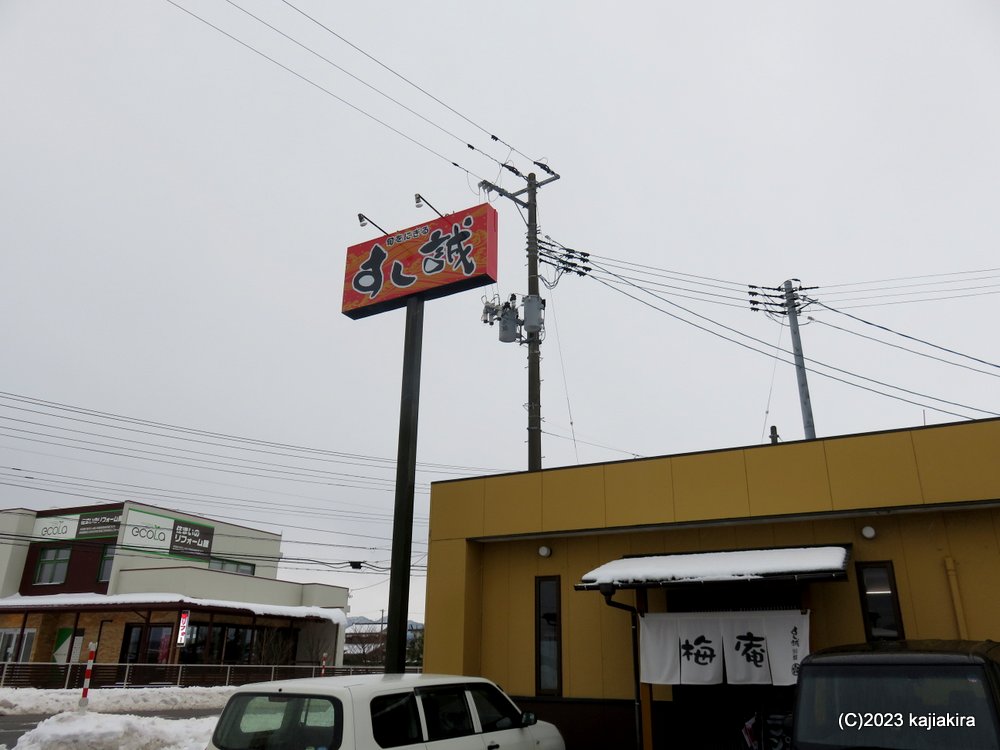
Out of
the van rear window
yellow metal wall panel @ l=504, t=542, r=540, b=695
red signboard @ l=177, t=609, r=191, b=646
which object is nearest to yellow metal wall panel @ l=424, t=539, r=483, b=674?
yellow metal wall panel @ l=504, t=542, r=540, b=695

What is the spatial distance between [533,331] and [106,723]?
36.5 ft

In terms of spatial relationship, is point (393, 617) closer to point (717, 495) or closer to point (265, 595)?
point (717, 495)

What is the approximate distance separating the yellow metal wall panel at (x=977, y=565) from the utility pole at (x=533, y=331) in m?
7.05

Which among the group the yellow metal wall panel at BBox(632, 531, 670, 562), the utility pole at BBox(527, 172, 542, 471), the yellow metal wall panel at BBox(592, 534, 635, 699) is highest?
the utility pole at BBox(527, 172, 542, 471)

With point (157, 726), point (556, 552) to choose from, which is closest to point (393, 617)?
point (556, 552)

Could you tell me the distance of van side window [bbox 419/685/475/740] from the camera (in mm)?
6289

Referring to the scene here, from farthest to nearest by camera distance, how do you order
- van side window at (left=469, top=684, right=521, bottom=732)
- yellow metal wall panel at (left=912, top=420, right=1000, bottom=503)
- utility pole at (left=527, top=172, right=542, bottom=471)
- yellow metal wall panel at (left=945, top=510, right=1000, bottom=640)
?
utility pole at (left=527, top=172, right=542, bottom=471) < yellow metal wall panel at (left=912, top=420, right=1000, bottom=503) < yellow metal wall panel at (left=945, top=510, right=1000, bottom=640) < van side window at (left=469, top=684, right=521, bottom=732)

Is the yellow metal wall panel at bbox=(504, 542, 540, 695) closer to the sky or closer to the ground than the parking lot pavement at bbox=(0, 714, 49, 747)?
closer to the sky

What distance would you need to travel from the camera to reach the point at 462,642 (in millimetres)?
11148

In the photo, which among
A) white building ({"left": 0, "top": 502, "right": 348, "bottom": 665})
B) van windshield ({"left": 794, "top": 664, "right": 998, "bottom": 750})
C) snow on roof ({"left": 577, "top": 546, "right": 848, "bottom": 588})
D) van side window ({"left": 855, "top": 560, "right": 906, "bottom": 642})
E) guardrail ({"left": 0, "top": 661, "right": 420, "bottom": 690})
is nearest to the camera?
van windshield ({"left": 794, "top": 664, "right": 998, "bottom": 750})

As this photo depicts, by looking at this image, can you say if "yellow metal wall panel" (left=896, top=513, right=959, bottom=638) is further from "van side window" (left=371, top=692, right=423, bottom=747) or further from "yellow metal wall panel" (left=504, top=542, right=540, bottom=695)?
"van side window" (left=371, top=692, right=423, bottom=747)

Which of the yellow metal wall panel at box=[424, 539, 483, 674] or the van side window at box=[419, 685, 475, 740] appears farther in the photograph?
the yellow metal wall panel at box=[424, 539, 483, 674]

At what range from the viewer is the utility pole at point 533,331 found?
48.3 ft

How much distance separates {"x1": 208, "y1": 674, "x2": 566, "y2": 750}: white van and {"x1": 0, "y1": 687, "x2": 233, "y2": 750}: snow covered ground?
25.0 feet
